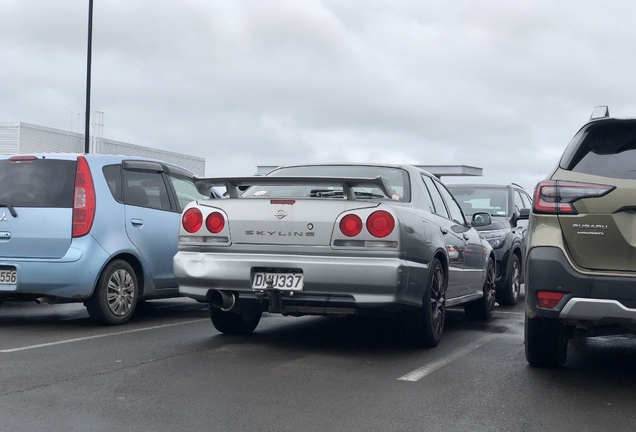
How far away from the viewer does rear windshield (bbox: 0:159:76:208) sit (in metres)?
7.65

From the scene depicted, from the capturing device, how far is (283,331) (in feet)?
25.0

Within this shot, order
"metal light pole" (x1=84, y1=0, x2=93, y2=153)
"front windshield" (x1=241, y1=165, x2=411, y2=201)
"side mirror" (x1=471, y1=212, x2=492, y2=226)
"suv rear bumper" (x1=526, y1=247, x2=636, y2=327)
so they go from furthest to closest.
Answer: "metal light pole" (x1=84, y1=0, x2=93, y2=153)
"side mirror" (x1=471, y1=212, x2=492, y2=226)
"front windshield" (x1=241, y1=165, x2=411, y2=201)
"suv rear bumper" (x1=526, y1=247, x2=636, y2=327)

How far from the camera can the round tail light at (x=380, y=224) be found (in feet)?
19.6

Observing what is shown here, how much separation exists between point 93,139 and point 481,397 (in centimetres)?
2816

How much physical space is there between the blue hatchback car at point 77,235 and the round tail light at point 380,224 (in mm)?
2902

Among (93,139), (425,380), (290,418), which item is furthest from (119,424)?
(93,139)

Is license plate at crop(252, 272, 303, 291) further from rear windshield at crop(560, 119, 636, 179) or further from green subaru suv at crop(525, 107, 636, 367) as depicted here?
rear windshield at crop(560, 119, 636, 179)

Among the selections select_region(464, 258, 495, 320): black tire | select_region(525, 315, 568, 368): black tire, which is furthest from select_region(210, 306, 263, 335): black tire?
select_region(464, 258, 495, 320): black tire

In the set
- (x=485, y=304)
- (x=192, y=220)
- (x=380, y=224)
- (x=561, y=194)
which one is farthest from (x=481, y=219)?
(x=561, y=194)

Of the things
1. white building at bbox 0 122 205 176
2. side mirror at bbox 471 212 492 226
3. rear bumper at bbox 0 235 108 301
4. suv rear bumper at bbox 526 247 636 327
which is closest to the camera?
suv rear bumper at bbox 526 247 636 327

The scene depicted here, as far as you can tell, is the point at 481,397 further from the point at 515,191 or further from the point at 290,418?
the point at 515,191

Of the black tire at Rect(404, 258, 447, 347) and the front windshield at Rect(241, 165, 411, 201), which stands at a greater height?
the front windshield at Rect(241, 165, 411, 201)

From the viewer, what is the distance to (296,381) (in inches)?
205

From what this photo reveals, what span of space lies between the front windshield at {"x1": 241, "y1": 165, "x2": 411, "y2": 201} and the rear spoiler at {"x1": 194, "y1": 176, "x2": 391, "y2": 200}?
30cm
